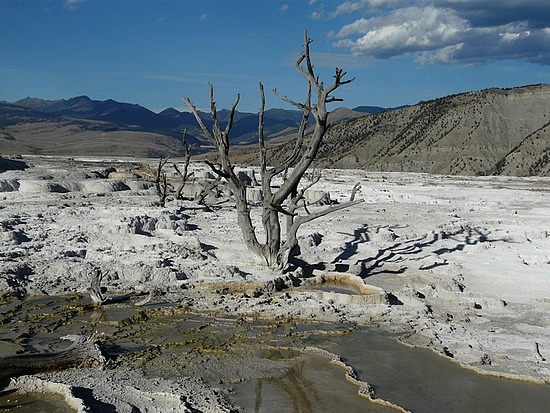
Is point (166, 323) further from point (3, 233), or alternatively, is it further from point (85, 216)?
point (85, 216)

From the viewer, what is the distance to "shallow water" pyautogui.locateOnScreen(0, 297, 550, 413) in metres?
6.34

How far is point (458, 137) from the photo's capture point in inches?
3024

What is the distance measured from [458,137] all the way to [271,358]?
73.9 meters

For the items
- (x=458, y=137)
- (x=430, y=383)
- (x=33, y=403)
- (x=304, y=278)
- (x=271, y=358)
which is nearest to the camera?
(x=33, y=403)

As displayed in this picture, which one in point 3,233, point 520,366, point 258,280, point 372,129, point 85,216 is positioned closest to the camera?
point 520,366

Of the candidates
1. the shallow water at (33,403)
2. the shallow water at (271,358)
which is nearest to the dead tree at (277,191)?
the shallow water at (271,358)

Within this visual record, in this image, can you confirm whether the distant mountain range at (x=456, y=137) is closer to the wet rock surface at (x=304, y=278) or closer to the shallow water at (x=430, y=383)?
the wet rock surface at (x=304, y=278)

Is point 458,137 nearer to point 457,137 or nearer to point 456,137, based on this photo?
point 457,137

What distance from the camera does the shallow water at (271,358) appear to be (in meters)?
6.34

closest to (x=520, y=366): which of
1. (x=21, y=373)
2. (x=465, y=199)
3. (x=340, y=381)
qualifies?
(x=340, y=381)

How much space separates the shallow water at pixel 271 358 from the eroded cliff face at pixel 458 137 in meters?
59.3

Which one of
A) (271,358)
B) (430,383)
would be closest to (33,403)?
(271,358)

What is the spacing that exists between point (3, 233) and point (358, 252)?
25.3 ft

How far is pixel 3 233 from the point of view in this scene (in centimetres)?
1302
